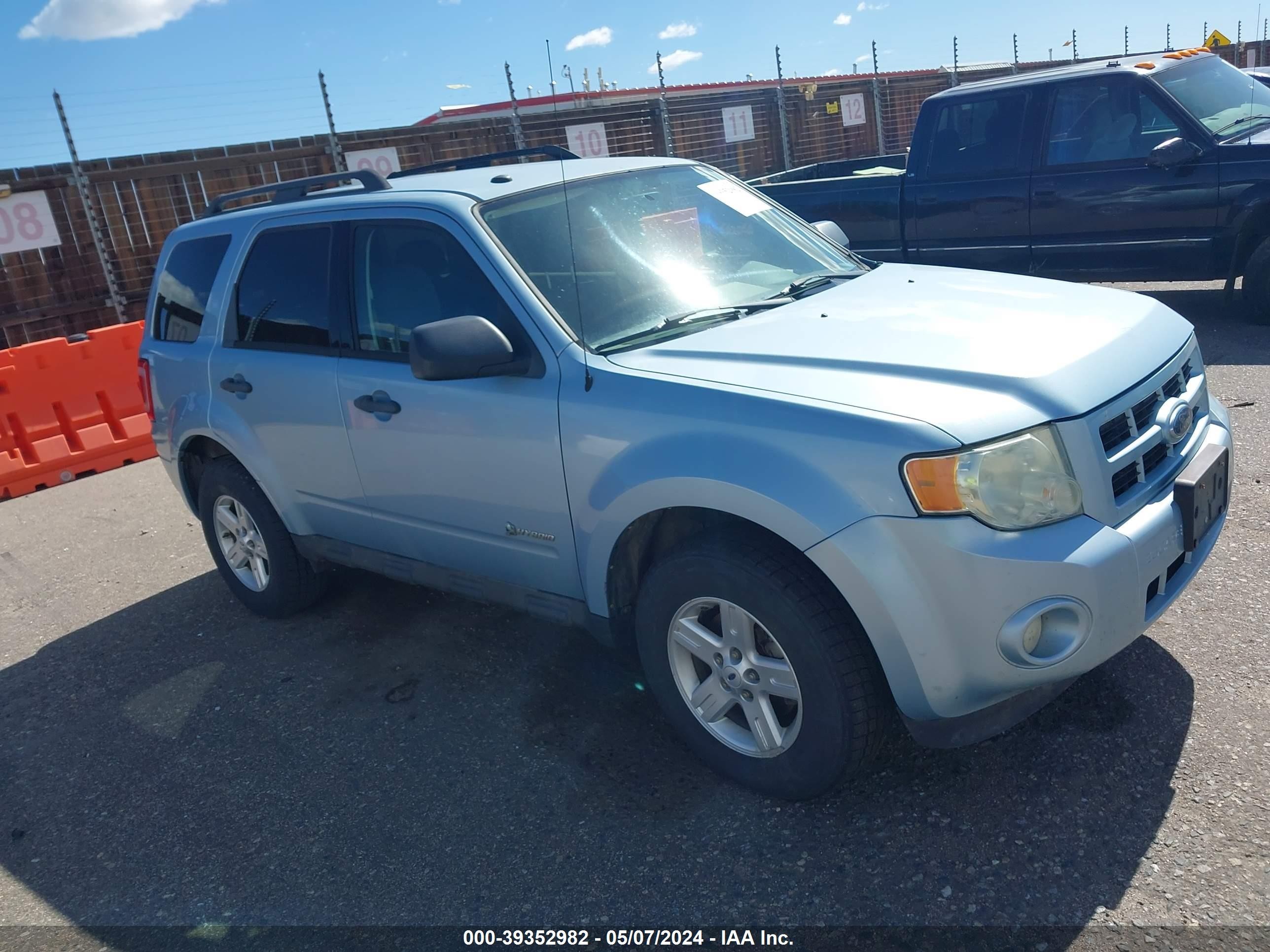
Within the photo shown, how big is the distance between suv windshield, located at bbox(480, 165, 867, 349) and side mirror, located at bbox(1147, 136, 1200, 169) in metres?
4.32

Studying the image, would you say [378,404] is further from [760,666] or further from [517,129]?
[517,129]

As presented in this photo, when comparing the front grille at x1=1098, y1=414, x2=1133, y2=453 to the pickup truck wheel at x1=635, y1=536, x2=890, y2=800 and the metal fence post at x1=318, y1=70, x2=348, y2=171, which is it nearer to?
the pickup truck wheel at x1=635, y1=536, x2=890, y2=800

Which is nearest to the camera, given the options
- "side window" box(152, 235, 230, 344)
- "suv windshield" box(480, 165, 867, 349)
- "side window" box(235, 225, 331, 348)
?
"suv windshield" box(480, 165, 867, 349)

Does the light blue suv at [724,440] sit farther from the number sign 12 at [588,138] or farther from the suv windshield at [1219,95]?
the number sign 12 at [588,138]

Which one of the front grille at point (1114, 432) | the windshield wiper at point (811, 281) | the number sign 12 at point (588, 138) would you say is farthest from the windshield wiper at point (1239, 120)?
the number sign 12 at point (588, 138)

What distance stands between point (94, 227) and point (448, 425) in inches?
387

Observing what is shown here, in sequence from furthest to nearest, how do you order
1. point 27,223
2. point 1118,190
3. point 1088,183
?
point 27,223, point 1088,183, point 1118,190

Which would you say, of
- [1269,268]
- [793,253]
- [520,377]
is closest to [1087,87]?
Answer: [1269,268]

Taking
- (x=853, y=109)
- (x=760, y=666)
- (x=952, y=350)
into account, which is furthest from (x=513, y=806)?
(x=853, y=109)

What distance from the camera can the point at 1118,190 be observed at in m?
7.80

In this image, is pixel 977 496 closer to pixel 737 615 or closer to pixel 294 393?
pixel 737 615

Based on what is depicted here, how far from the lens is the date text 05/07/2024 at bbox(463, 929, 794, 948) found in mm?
2643

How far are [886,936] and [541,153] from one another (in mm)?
3608

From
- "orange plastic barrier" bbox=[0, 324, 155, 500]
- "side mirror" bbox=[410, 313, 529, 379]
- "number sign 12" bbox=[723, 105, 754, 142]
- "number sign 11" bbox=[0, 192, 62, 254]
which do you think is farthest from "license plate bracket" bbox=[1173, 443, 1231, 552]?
"number sign 12" bbox=[723, 105, 754, 142]
